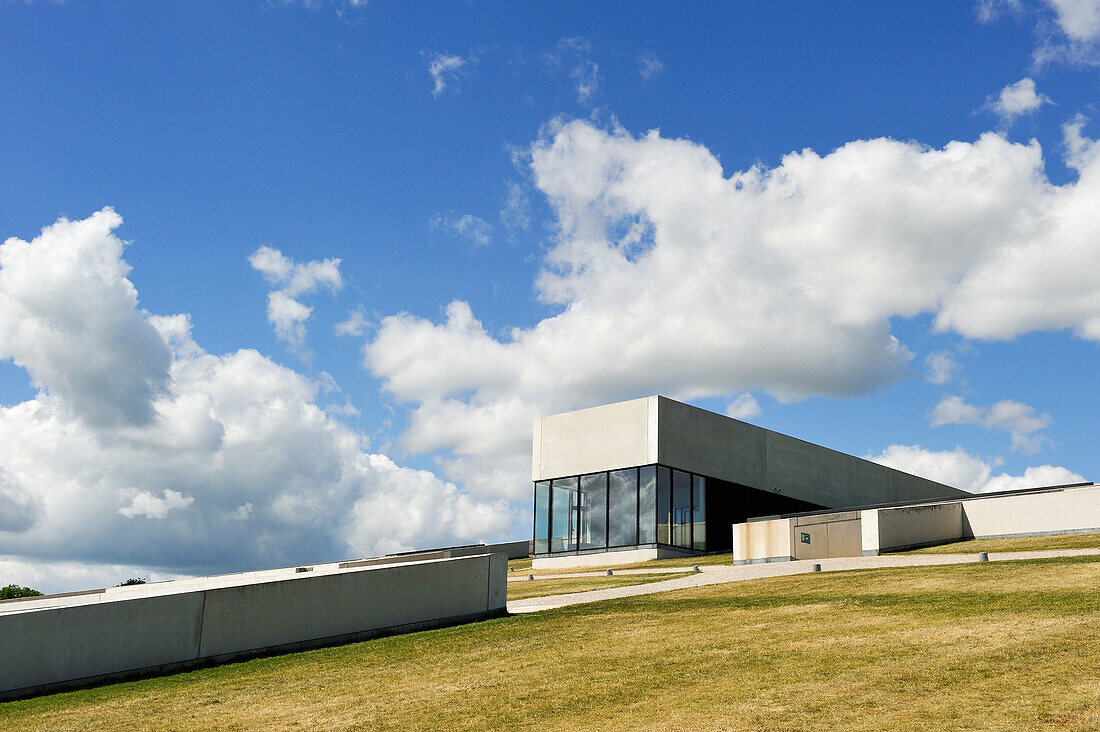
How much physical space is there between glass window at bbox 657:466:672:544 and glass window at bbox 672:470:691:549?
0.29 m

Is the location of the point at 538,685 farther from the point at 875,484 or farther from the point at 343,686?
the point at 875,484

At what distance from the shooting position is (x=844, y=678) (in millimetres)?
10820

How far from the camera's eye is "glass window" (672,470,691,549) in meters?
45.9

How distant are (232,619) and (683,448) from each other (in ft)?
106

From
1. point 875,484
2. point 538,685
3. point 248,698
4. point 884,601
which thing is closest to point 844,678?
point 538,685

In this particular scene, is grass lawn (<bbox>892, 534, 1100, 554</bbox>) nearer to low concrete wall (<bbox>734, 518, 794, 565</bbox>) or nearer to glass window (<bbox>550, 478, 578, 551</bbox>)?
low concrete wall (<bbox>734, 518, 794, 565</bbox>)

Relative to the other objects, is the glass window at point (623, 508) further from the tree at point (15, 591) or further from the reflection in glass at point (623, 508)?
the tree at point (15, 591)

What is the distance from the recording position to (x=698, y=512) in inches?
1860

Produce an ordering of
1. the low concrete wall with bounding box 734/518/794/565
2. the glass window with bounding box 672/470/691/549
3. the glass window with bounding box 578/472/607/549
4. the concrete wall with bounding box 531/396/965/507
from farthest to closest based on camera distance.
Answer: the glass window with bounding box 578/472/607/549, the concrete wall with bounding box 531/396/965/507, the glass window with bounding box 672/470/691/549, the low concrete wall with bounding box 734/518/794/565

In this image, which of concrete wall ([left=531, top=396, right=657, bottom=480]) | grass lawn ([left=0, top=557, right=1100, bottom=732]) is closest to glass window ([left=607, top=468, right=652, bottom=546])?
concrete wall ([left=531, top=396, right=657, bottom=480])

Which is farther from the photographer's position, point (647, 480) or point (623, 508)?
point (623, 508)

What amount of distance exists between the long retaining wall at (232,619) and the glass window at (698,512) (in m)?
27.3

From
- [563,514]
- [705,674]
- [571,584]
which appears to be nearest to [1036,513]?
[571,584]

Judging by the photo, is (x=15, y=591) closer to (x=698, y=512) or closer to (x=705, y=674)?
(x=698, y=512)
